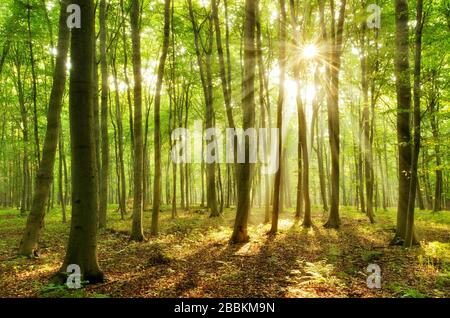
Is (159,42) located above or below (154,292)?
above

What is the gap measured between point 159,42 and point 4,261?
1799 centimetres

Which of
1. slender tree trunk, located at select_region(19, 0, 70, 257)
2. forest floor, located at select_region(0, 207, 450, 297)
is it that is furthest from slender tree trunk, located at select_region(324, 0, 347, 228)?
slender tree trunk, located at select_region(19, 0, 70, 257)

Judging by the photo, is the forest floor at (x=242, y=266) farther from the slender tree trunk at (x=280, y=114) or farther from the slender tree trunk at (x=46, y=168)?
the slender tree trunk at (x=280, y=114)

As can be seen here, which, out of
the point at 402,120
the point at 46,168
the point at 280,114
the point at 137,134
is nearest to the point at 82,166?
the point at 46,168

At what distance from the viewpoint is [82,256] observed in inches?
243

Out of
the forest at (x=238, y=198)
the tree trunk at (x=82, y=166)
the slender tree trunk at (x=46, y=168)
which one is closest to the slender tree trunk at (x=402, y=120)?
the forest at (x=238, y=198)

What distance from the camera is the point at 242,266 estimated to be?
8.23 metres

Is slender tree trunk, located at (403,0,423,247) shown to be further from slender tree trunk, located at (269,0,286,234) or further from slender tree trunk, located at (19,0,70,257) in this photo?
slender tree trunk, located at (19,0,70,257)

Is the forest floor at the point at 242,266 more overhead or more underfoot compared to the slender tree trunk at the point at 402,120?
more underfoot

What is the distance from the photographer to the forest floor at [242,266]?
A: 608 centimetres

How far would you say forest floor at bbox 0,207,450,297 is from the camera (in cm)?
608

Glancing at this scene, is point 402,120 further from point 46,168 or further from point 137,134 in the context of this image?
point 46,168

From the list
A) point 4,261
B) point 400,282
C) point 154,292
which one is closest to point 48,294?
point 154,292
